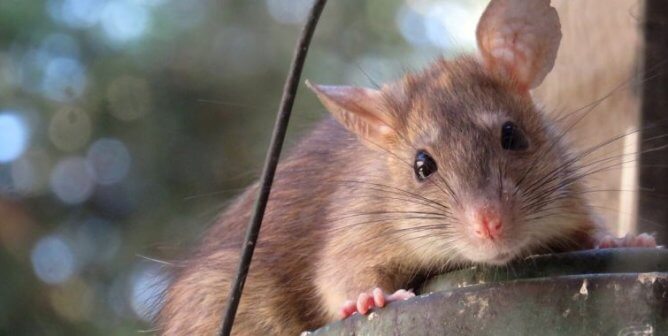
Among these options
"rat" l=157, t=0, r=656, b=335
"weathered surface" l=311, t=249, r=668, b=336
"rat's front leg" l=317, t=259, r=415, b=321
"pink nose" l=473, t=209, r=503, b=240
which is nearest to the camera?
"weathered surface" l=311, t=249, r=668, b=336

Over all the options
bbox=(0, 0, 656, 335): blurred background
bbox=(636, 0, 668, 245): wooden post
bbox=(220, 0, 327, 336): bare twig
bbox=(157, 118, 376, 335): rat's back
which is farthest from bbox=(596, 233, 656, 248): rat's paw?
bbox=(0, 0, 656, 335): blurred background

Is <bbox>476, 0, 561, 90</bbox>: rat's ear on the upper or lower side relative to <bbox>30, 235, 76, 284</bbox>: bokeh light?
upper

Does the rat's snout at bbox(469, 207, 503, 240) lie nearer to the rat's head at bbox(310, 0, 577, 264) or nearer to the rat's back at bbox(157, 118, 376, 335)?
the rat's head at bbox(310, 0, 577, 264)

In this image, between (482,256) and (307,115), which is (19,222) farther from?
(482,256)

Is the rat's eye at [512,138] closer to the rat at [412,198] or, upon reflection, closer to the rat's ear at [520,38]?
the rat at [412,198]

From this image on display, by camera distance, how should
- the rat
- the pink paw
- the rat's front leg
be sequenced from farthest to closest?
1. the rat's front leg
2. the rat
3. the pink paw

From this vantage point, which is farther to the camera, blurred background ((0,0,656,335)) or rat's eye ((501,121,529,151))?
blurred background ((0,0,656,335))

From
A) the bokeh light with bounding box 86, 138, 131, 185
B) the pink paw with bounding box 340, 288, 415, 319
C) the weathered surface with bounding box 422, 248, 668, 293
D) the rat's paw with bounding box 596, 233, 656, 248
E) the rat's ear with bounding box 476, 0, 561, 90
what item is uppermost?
the rat's ear with bounding box 476, 0, 561, 90
